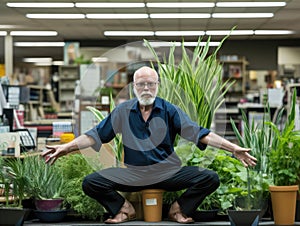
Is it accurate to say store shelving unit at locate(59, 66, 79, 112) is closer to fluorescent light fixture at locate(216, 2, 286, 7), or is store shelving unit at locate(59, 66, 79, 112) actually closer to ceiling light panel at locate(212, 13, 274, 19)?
ceiling light panel at locate(212, 13, 274, 19)

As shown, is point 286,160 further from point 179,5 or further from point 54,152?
point 179,5

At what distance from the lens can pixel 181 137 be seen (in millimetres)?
3785

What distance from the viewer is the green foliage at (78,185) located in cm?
373

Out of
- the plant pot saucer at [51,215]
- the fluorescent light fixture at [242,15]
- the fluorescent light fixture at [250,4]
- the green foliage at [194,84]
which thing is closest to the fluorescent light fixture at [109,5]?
the fluorescent light fixture at [250,4]

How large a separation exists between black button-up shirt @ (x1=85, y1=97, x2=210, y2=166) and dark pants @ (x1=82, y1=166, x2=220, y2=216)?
106 mm

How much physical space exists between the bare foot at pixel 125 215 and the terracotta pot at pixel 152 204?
9cm

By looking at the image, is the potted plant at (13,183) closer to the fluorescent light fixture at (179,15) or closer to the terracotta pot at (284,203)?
the terracotta pot at (284,203)

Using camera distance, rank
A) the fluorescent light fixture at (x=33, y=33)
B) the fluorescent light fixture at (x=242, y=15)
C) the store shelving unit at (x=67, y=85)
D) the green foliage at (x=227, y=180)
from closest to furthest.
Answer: the green foliage at (x=227, y=180), the fluorescent light fixture at (x=242, y=15), the fluorescent light fixture at (x=33, y=33), the store shelving unit at (x=67, y=85)

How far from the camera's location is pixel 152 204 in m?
3.66

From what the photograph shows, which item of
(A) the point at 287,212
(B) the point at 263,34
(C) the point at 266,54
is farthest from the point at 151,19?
(A) the point at 287,212

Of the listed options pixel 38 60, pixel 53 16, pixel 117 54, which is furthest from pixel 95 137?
pixel 38 60

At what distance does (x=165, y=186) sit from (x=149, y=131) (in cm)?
35

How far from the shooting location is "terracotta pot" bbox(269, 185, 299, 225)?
3650mm

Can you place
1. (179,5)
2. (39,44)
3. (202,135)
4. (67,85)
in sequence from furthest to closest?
(39,44)
(67,85)
(179,5)
(202,135)
